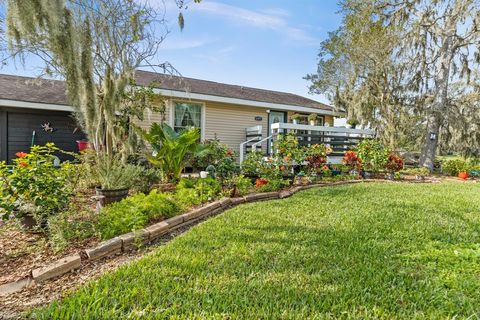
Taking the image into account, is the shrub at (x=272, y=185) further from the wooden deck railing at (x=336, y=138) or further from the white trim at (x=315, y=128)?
the wooden deck railing at (x=336, y=138)

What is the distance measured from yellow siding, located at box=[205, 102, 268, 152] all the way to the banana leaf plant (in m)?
4.45

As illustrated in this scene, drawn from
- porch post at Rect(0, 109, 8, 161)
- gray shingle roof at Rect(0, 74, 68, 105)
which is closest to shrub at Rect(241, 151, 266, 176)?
gray shingle roof at Rect(0, 74, 68, 105)

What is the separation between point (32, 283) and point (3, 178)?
61.2 inches

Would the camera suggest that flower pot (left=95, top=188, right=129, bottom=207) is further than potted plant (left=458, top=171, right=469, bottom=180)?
No

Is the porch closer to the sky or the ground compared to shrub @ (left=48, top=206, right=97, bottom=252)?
closer to the sky

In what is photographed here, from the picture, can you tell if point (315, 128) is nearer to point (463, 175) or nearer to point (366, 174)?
point (366, 174)

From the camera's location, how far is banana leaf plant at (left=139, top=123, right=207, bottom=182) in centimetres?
595

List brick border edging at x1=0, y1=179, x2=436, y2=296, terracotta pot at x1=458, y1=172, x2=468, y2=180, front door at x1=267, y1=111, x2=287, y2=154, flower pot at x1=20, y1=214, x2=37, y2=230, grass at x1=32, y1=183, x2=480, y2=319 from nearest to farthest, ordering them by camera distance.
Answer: grass at x1=32, y1=183, x2=480, y2=319, brick border edging at x1=0, y1=179, x2=436, y2=296, flower pot at x1=20, y1=214, x2=37, y2=230, terracotta pot at x1=458, y1=172, x2=468, y2=180, front door at x1=267, y1=111, x2=287, y2=154

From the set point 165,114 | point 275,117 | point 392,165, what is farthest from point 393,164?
point 165,114

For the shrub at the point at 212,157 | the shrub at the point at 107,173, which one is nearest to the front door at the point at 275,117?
the shrub at the point at 212,157

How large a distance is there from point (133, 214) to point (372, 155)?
760 centimetres

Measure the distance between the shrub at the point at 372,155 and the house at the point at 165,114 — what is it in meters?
1.53

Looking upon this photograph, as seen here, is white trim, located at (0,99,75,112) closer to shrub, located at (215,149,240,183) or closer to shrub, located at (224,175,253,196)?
shrub, located at (215,149,240,183)

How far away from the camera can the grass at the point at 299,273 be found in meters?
1.90
